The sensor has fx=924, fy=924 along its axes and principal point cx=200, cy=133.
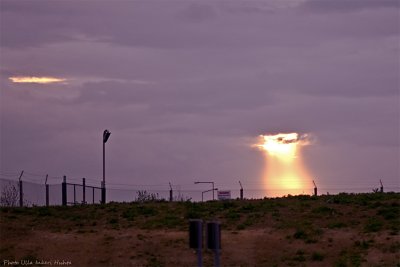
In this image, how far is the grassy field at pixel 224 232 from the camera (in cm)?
3703

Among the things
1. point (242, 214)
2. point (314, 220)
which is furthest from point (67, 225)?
point (314, 220)

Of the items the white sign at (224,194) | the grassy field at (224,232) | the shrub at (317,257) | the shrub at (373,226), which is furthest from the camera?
the white sign at (224,194)

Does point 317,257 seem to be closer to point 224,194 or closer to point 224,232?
point 224,232

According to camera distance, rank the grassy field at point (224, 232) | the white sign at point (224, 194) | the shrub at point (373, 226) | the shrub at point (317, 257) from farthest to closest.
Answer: the white sign at point (224, 194) < the shrub at point (373, 226) < the grassy field at point (224, 232) < the shrub at point (317, 257)

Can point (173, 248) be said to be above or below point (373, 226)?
below

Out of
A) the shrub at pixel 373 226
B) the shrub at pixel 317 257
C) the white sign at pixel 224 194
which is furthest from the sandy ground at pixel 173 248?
the white sign at pixel 224 194

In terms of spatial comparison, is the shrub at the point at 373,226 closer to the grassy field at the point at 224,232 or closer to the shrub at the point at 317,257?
the grassy field at the point at 224,232

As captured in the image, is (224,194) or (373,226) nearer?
(373,226)

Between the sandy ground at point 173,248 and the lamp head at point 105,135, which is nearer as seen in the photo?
the sandy ground at point 173,248

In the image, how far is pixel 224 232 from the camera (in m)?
40.6

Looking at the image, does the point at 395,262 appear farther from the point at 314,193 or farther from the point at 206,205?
the point at 314,193

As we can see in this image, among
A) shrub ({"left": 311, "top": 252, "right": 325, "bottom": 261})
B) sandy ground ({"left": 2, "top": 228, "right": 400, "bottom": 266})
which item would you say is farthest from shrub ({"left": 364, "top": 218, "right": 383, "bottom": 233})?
shrub ({"left": 311, "top": 252, "right": 325, "bottom": 261})

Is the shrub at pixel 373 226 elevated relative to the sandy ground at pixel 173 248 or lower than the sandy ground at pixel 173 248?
elevated

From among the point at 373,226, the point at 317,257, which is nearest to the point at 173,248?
the point at 317,257
